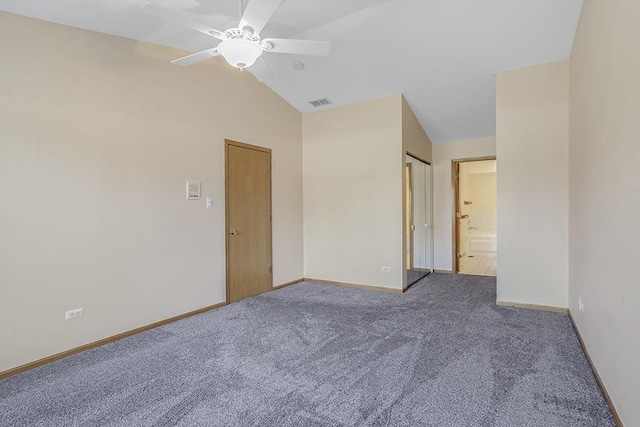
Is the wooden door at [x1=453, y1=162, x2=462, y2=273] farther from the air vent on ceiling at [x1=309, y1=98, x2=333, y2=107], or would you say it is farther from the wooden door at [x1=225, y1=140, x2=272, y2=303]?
the wooden door at [x1=225, y1=140, x2=272, y2=303]

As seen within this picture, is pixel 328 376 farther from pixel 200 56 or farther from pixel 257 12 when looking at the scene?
pixel 200 56

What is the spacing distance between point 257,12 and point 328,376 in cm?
258

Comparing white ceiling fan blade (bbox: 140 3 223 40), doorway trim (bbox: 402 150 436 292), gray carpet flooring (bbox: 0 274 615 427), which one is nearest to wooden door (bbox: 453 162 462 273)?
doorway trim (bbox: 402 150 436 292)

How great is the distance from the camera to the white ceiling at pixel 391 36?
2934mm

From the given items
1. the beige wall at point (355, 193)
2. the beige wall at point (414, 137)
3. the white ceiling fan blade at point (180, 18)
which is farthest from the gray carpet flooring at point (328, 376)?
the beige wall at point (414, 137)

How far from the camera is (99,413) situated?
2012 millimetres

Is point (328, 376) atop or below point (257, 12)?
below

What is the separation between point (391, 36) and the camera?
144 inches

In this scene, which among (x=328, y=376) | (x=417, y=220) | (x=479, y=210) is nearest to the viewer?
(x=328, y=376)

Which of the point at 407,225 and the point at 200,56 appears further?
the point at 407,225

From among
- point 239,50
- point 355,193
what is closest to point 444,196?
point 355,193

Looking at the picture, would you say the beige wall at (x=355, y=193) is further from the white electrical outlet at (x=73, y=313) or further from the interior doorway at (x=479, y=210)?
the interior doorway at (x=479, y=210)

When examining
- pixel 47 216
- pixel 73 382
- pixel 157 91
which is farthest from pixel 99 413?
pixel 157 91

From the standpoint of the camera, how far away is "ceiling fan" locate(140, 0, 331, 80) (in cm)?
206
